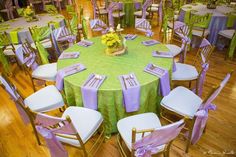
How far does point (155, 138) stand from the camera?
150cm

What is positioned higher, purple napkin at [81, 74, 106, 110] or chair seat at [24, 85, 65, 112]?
purple napkin at [81, 74, 106, 110]

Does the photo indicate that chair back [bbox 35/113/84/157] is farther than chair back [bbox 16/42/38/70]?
No

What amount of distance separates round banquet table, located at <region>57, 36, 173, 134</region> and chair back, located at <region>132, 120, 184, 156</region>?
0.61 metres

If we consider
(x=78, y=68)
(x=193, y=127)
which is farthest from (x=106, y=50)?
(x=193, y=127)

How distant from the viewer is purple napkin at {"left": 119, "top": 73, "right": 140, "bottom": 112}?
2.03m

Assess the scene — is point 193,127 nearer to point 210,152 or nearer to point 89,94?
point 210,152

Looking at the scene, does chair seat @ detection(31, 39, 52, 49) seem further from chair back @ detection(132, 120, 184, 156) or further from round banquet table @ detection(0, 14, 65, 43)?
chair back @ detection(132, 120, 184, 156)

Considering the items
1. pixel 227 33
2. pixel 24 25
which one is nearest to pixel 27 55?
pixel 24 25

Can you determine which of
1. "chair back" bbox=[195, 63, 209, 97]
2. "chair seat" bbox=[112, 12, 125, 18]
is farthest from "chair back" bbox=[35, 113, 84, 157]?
"chair seat" bbox=[112, 12, 125, 18]

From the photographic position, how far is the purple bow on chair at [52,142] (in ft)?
5.73

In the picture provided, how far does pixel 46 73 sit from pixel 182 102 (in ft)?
6.62

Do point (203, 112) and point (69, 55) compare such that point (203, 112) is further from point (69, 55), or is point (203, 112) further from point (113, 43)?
point (69, 55)

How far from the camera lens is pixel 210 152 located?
7.27ft

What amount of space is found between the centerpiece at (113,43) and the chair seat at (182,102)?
899 millimetres
